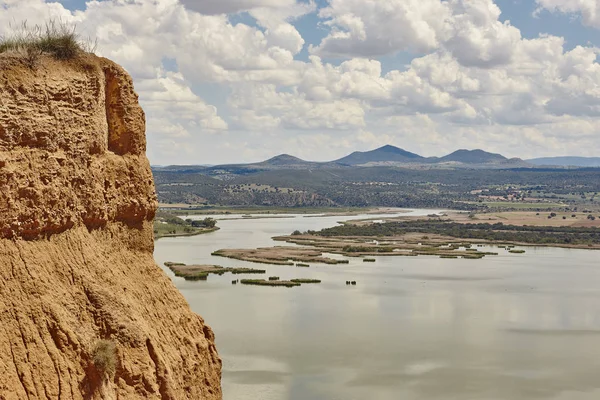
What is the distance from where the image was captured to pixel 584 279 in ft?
238

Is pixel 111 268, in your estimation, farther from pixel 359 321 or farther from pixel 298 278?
pixel 298 278

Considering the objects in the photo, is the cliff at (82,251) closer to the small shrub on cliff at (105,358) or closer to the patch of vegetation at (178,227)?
the small shrub on cliff at (105,358)

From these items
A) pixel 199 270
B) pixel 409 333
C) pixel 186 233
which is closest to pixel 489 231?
pixel 186 233

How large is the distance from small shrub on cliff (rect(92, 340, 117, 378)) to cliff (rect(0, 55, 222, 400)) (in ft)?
0.19

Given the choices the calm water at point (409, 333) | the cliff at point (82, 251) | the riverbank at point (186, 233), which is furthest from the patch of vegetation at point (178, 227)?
the cliff at point (82, 251)

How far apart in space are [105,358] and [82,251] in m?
2.52

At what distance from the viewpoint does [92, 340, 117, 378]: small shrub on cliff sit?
15.6 m

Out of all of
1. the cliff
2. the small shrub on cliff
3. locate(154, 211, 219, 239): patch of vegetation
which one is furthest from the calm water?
locate(154, 211, 219, 239): patch of vegetation

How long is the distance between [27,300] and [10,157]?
284 centimetres

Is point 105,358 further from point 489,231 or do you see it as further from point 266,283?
point 489,231

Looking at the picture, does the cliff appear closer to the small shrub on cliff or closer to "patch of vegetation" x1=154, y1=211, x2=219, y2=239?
the small shrub on cliff

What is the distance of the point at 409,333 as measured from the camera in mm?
46656

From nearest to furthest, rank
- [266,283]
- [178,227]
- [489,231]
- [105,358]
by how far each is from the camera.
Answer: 1. [105,358]
2. [266,283]
3. [178,227]
4. [489,231]

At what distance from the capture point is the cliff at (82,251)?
585 inches
